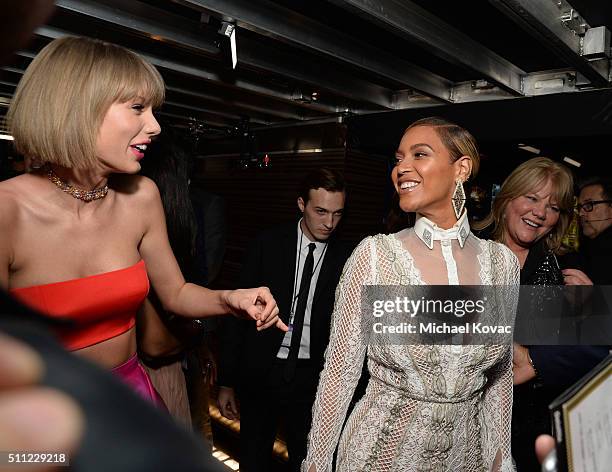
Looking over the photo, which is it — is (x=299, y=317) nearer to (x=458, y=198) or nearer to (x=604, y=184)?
(x=458, y=198)

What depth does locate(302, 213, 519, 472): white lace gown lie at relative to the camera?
5.15 ft

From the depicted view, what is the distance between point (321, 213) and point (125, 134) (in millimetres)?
1698

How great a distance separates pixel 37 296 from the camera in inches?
50.1

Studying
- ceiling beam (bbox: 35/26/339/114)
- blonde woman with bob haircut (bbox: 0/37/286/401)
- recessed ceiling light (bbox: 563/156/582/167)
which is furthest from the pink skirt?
recessed ceiling light (bbox: 563/156/582/167)

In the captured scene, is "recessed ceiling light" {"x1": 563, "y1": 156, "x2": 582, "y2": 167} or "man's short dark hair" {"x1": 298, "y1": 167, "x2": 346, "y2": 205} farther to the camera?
"recessed ceiling light" {"x1": 563, "y1": 156, "x2": 582, "y2": 167}

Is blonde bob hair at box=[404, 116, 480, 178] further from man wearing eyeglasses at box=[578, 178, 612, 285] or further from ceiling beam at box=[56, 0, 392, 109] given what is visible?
ceiling beam at box=[56, 0, 392, 109]

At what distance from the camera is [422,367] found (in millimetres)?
1572

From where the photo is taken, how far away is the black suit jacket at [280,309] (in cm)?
264

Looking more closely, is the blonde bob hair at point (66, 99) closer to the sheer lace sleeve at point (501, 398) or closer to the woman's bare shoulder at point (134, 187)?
the woman's bare shoulder at point (134, 187)

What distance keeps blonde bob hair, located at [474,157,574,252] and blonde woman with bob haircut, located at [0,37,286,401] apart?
5.99 feet

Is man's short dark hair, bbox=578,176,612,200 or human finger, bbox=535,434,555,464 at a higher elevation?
man's short dark hair, bbox=578,176,612,200

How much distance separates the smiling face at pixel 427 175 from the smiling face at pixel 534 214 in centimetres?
103

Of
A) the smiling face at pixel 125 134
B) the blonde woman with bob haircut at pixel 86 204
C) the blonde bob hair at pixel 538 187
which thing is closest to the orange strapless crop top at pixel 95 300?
the blonde woman with bob haircut at pixel 86 204

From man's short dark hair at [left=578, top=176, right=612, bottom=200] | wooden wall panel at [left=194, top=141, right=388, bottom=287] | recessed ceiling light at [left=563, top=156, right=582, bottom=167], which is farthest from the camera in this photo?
recessed ceiling light at [left=563, top=156, right=582, bottom=167]
